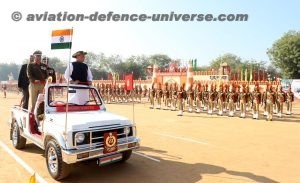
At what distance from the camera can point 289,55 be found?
47.8 m

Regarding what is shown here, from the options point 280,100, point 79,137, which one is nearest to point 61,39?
point 79,137

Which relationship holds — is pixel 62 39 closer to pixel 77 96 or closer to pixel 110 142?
pixel 77 96

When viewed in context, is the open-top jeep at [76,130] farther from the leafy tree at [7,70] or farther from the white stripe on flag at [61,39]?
the leafy tree at [7,70]

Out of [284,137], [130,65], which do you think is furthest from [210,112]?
[130,65]

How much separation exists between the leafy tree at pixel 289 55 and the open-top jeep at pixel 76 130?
45384 millimetres

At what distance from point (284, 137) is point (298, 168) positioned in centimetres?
441

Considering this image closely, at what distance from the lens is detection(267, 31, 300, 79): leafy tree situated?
4692 cm

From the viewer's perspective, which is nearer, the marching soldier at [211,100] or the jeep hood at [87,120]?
the jeep hood at [87,120]

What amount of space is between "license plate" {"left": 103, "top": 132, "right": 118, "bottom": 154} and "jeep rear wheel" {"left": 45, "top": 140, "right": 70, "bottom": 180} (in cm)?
81

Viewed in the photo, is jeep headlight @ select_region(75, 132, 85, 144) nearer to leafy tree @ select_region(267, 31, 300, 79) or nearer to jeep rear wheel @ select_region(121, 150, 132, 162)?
jeep rear wheel @ select_region(121, 150, 132, 162)

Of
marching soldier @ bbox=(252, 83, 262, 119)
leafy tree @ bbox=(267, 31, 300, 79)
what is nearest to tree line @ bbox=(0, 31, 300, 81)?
leafy tree @ bbox=(267, 31, 300, 79)

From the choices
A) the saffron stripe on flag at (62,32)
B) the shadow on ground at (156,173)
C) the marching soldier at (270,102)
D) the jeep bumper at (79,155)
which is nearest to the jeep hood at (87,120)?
the jeep bumper at (79,155)

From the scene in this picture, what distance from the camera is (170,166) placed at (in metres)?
6.96

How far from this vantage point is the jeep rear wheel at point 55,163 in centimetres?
577
